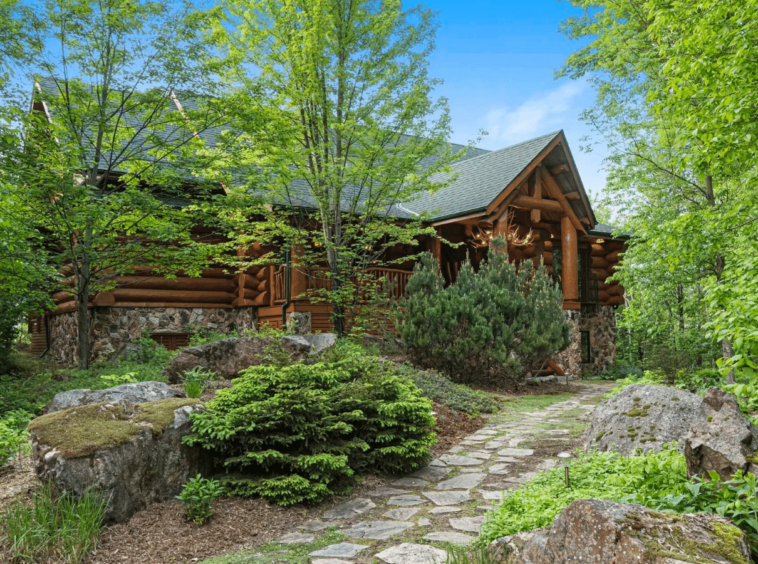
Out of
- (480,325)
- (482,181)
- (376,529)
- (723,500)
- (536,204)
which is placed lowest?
(376,529)

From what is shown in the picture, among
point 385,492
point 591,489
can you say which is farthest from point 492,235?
point 591,489

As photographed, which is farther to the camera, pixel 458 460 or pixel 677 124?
pixel 677 124

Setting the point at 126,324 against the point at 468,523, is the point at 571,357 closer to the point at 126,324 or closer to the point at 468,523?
the point at 126,324

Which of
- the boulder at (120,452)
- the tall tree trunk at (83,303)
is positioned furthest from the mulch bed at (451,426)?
the tall tree trunk at (83,303)

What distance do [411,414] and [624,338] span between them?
16303 millimetres

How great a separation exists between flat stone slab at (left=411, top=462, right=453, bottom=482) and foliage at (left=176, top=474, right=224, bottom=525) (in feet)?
7.24

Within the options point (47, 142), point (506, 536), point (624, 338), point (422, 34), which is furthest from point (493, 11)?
point (624, 338)

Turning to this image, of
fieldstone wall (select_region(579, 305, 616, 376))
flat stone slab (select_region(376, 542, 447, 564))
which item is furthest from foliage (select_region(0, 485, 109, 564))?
fieldstone wall (select_region(579, 305, 616, 376))

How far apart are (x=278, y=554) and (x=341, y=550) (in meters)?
0.45

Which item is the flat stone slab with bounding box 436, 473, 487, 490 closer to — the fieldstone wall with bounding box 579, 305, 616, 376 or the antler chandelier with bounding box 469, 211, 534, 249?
the antler chandelier with bounding box 469, 211, 534, 249

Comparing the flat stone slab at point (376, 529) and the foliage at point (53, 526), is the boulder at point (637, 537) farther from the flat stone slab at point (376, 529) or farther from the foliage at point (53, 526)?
the foliage at point (53, 526)

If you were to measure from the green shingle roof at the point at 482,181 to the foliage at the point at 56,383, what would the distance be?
7014mm

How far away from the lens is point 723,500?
2672 mm

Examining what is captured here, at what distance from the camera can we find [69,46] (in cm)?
884
